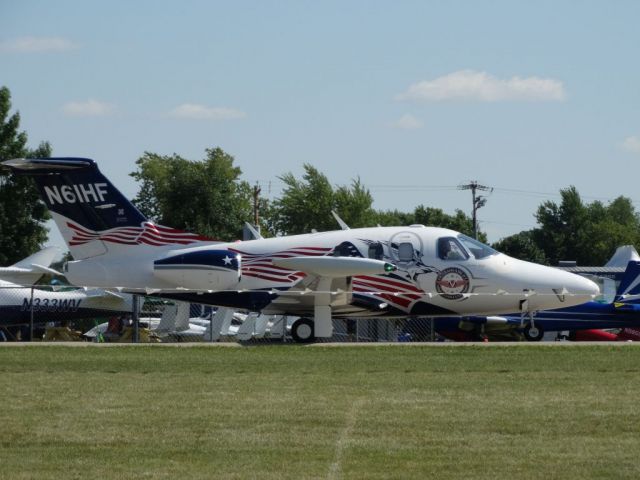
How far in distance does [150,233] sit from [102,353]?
226 inches

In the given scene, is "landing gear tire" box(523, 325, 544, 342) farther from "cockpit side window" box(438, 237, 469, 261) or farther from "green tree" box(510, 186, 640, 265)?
"green tree" box(510, 186, 640, 265)

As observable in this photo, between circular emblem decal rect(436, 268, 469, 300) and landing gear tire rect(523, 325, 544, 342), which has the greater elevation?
circular emblem decal rect(436, 268, 469, 300)

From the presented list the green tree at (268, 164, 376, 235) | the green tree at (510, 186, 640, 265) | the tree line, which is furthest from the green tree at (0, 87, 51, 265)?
the green tree at (510, 186, 640, 265)

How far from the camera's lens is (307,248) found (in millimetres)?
25125

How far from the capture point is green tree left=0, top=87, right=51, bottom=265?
55375 millimetres

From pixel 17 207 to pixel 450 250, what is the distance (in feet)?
115

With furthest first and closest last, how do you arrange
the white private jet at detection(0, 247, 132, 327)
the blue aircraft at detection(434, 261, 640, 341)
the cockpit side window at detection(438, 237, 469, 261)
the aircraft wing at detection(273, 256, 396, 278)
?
the white private jet at detection(0, 247, 132, 327) → the blue aircraft at detection(434, 261, 640, 341) → the cockpit side window at detection(438, 237, 469, 261) → the aircraft wing at detection(273, 256, 396, 278)

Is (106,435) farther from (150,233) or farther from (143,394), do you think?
(150,233)

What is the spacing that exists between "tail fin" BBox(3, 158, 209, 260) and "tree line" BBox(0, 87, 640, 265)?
1085 inches

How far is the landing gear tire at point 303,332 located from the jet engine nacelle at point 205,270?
1591 millimetres

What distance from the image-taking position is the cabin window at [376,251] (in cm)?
2473

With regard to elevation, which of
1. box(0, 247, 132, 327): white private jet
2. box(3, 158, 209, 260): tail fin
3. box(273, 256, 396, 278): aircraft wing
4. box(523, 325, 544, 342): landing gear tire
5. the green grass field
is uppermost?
box(3, 158, 209, 260): tail fin

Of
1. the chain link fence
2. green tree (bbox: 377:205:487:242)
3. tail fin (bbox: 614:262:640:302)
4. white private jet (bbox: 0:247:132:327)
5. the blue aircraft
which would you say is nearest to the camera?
the blue aircraft

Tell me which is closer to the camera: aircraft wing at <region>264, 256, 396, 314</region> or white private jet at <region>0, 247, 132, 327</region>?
aircraft wing at <region>264, 256, 396, 314</region>
